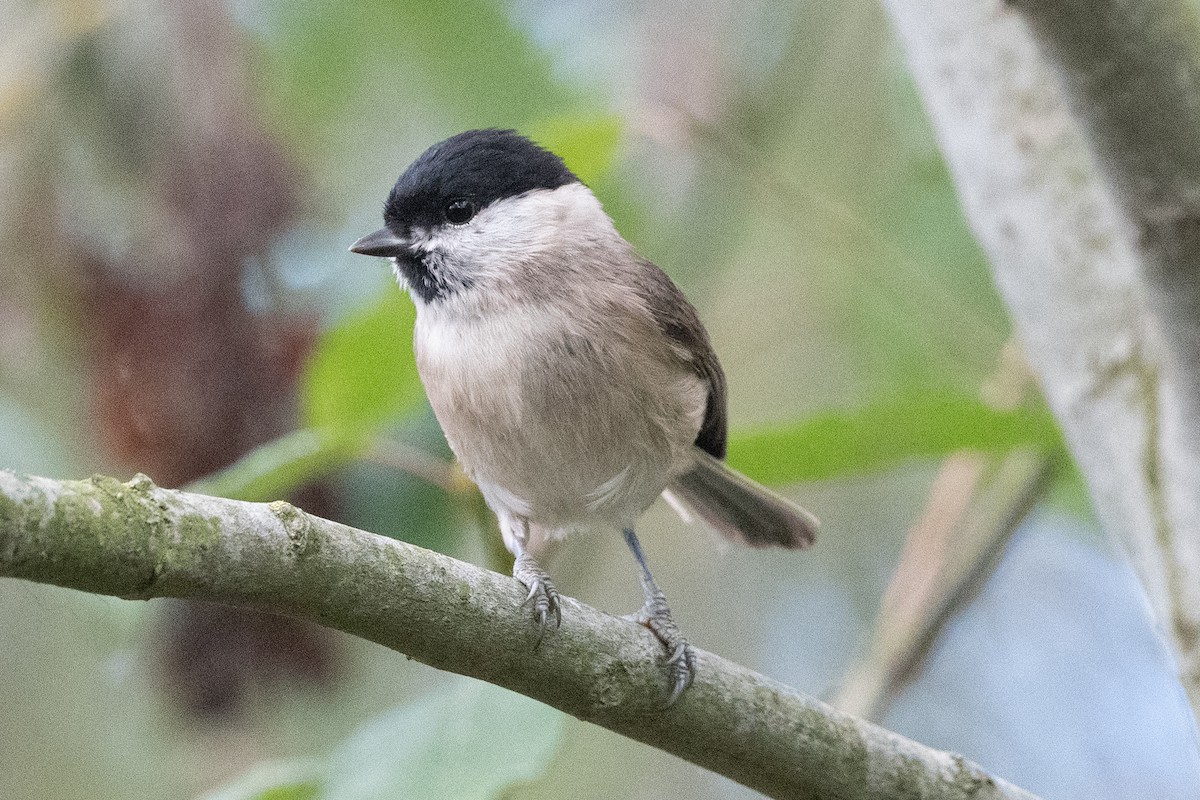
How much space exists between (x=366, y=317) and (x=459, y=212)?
0.37m

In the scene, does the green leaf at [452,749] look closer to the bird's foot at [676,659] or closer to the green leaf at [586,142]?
the bird's foot at [676,659]

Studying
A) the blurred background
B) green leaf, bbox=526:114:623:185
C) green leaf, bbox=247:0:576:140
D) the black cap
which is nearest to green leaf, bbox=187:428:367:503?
the blurred background

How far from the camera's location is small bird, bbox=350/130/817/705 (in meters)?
2.09


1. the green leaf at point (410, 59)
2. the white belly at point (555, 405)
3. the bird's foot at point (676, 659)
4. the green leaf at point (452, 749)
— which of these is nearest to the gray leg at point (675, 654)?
the bird's foot at point (676, 659)

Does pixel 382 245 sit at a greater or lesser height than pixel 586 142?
lesser

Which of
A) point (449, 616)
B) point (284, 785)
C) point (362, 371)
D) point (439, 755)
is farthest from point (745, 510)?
point (449, 616)

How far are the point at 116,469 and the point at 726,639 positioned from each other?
101 inches

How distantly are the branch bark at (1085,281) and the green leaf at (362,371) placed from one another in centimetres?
112

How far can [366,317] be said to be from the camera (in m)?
2.11

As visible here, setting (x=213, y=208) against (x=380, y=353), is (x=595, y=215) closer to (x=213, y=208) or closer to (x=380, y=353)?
(x=380, y=353)

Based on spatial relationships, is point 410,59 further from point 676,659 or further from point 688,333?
point 676,659

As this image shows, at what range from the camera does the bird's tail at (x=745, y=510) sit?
265 centimetres

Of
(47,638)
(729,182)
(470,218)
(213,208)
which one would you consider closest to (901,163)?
(729,182)

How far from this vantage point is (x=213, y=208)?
8.64 feet
